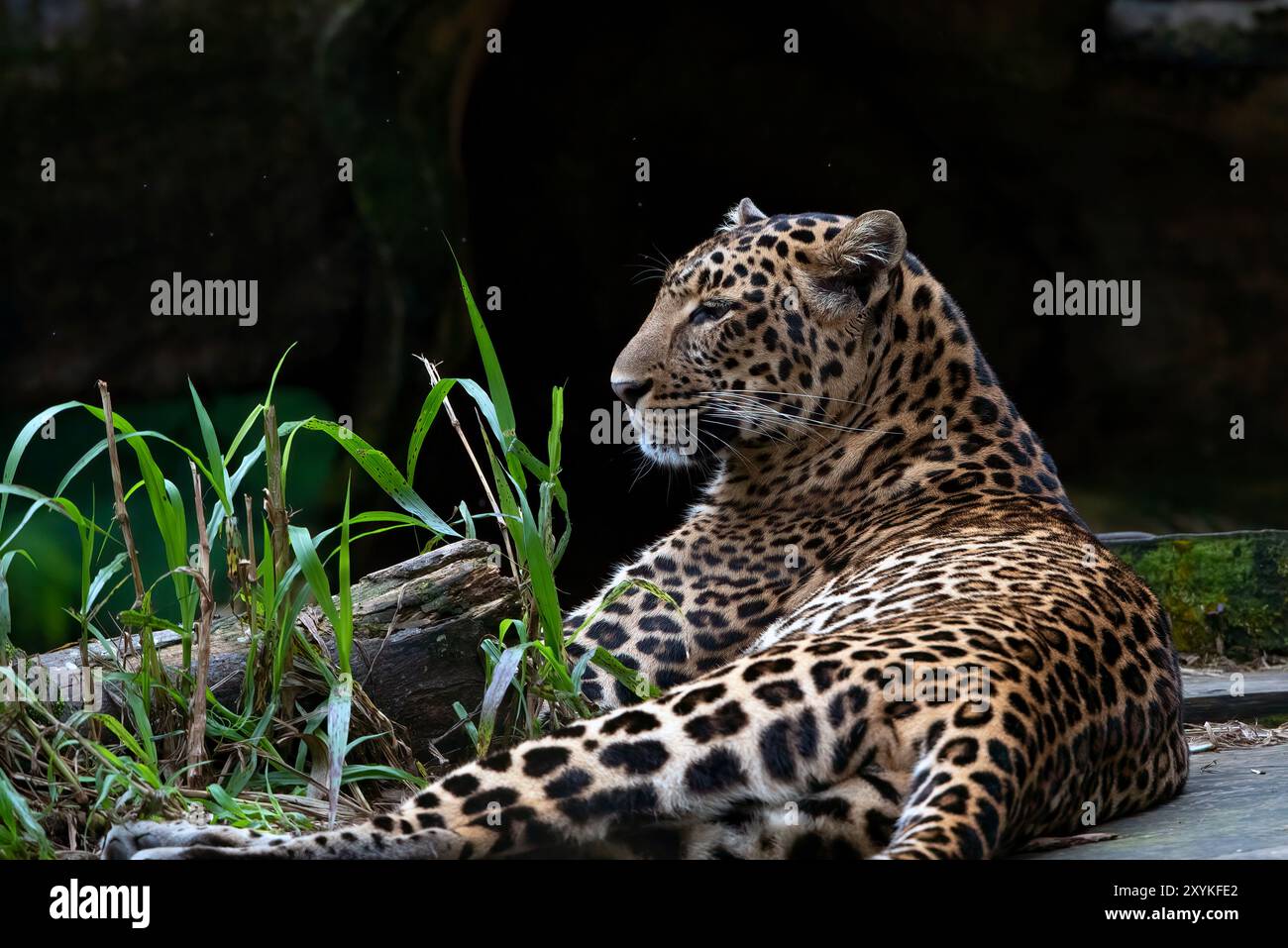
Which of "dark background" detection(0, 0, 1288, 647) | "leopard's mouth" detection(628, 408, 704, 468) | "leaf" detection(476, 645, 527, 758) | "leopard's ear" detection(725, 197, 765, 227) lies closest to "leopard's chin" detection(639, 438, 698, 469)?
"leopard's mouth" detection(628, 408, 704, 468)

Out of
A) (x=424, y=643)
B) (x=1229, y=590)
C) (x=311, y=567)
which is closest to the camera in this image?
(x=311, y=567)

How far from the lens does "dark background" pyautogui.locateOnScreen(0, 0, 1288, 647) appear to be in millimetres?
12492

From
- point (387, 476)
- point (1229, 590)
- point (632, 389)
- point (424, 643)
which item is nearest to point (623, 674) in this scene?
point (424, 643)

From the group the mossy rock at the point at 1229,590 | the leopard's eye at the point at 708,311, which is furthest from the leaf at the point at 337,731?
the mossy rock at the point at 1229,590

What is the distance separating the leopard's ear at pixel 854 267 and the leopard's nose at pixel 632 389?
2.78 feet

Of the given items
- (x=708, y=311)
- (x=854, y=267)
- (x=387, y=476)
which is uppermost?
(x=854, y=267)

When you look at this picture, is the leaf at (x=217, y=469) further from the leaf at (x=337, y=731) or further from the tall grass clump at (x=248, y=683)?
the leaf at (x=337, y=731)

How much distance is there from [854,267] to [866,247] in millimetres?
108

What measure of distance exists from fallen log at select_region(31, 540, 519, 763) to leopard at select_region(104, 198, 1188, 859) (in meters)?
0.43

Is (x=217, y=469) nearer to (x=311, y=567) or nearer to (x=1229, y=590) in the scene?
(x=311, y=567)

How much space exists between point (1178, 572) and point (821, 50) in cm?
710

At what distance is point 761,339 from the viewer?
6879 mm
